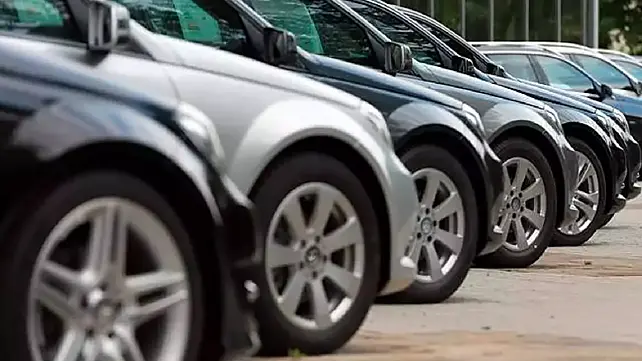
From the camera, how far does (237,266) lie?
525cm

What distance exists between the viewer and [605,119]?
13.1 metres

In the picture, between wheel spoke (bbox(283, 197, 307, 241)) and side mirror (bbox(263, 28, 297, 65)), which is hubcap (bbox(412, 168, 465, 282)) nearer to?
side mirror (bbox(263, 28, 297, 65))

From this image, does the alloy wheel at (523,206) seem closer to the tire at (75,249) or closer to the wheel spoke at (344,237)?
the wheel spoke at (344,237)

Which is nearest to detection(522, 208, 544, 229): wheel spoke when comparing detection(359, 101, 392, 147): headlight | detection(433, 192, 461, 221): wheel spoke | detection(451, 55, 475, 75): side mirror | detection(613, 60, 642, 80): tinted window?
detection(451, 55, 475, 75): side mirror

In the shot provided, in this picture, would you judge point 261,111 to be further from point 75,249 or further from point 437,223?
point 437,223

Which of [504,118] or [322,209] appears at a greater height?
[322,209]

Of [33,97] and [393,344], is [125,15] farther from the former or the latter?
[393,344]

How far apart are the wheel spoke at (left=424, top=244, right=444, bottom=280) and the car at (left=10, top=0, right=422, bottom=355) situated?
1652 millimetres

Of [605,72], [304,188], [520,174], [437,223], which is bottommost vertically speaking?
[605,72]

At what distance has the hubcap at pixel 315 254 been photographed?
6.37 metres

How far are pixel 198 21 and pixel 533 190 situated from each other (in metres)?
3.55

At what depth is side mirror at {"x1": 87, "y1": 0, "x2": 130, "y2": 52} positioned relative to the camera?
5.52 metres

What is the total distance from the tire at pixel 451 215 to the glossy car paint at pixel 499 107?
1.11 metres

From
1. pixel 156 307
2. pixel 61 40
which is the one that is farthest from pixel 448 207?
pixel 156 307
